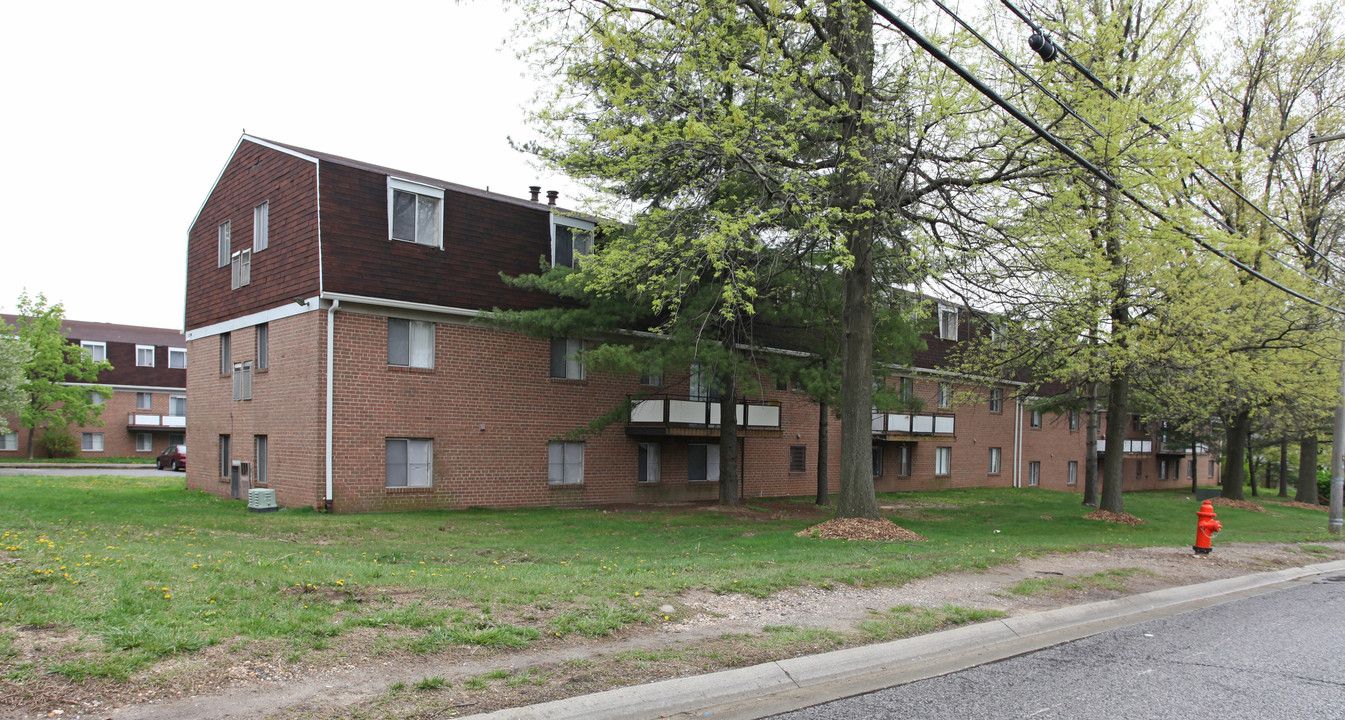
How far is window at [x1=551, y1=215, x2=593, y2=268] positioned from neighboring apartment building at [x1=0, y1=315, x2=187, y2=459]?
3900cm

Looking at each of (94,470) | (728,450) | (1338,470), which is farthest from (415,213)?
(94,470)

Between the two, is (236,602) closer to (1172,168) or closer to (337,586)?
(337,586)

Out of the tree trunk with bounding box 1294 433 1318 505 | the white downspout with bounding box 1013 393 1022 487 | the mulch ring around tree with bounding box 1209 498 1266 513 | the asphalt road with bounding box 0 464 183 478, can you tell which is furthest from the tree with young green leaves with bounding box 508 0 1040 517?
the tree trunk with bounding box 1294 433 1318 505

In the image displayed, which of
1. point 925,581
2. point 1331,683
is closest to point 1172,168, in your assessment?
point 925,581

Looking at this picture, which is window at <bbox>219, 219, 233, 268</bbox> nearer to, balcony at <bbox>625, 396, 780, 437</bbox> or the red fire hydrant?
balcony at <bbox>625, 396, 780, 437</bbox>

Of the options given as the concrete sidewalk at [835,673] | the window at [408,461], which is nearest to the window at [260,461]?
the window at [408,461]

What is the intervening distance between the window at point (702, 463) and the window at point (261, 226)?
13.1 m

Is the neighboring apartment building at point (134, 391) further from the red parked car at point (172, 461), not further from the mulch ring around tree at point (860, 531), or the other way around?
the mulch ring around tree at point (860, 531)

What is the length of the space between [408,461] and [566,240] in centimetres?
711

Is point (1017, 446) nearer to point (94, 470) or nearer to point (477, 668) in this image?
point (477, 668)

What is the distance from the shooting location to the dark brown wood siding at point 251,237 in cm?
1934

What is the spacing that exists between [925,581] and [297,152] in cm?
1750

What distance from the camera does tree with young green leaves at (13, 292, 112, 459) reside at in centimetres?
4425

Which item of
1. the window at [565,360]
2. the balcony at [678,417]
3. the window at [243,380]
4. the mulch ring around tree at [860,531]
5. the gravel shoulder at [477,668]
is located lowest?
the mulch ring around tree at [860,531]
